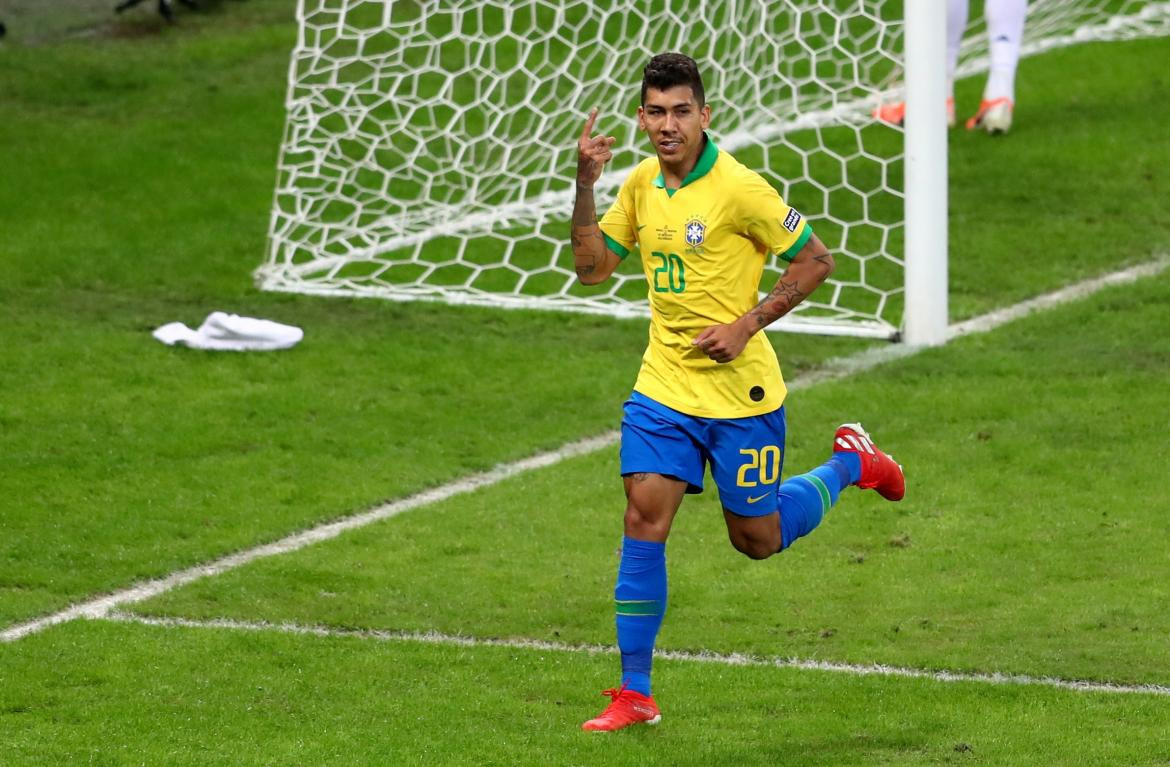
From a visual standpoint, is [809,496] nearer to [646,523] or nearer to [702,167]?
[646,523]

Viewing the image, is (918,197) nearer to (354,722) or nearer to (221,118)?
(354,722)

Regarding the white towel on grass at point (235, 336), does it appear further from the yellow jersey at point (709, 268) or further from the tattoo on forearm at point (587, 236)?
the yellow jersey at point (709, 268)

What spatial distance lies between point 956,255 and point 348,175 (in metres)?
4.10

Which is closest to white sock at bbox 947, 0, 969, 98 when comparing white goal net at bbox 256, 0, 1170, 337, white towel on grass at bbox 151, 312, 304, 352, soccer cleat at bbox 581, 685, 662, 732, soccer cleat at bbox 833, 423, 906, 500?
white goal net at bbox 256, 0, 1170, 337

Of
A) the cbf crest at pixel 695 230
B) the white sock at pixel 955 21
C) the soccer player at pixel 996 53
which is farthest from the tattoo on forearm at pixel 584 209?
the white sock at pixel 955 21

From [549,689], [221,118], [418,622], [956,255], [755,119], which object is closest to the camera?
[549,689]

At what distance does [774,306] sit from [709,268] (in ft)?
0.72

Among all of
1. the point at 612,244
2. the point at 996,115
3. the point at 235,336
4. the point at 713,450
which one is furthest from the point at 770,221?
the point at 996,115

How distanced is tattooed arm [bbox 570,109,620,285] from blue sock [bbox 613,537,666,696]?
0.81 meters

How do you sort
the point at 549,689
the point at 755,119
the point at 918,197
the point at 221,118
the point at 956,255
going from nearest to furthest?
1. the point at 549,689
2. the point at 918,197
3. the point at 956,255
4. the point at 755,119
5. the point at 221,118

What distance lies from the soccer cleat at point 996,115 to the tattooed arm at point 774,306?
329 inches

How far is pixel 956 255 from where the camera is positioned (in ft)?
37.8

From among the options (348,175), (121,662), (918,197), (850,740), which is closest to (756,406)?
(850,740)

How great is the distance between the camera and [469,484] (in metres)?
8.11
